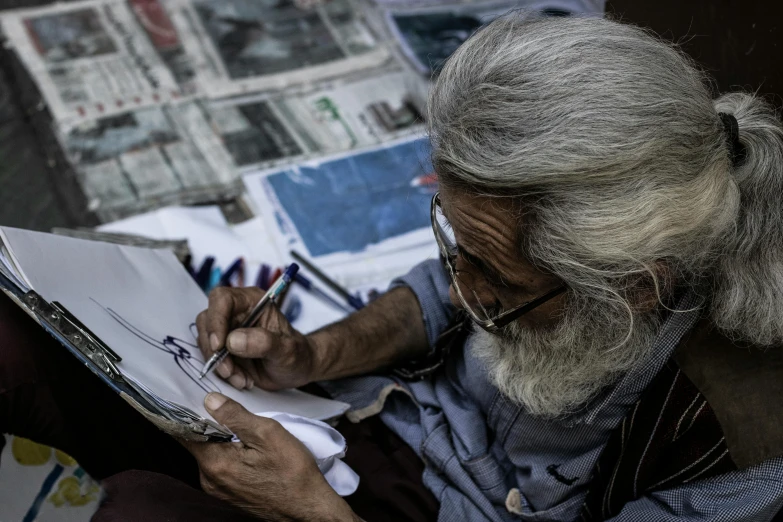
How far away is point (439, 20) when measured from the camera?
8.74 feet

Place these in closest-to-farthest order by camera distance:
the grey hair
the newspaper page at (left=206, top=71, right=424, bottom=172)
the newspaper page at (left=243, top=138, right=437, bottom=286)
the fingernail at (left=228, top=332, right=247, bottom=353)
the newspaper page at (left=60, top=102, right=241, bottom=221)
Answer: the grey hair → the fingernail at (left=228, top=332, right=247, bottom=353) → the newspaper page at (left=243, top=138, right=437, bottom=286) → the newspaper page at (left=60, top=102, right=241, bottom=221) → the newspaper page at (left=206, top=71, right=424, bottom=172)

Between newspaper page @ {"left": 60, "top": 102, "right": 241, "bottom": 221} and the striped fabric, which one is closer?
the striped fabric

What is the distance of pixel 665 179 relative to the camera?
989mm

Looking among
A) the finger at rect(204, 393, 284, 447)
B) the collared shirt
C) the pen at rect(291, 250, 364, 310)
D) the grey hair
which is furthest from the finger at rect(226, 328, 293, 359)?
the pen at rect(291, 250, 364, 310)

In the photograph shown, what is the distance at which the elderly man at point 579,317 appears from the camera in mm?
981

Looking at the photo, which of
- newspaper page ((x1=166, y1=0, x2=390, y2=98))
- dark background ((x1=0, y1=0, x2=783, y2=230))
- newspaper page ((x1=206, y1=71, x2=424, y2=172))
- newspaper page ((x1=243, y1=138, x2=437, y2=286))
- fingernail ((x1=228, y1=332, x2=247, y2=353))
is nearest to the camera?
fingernail ((x1=228, y1=332, x2=247, y2=353))

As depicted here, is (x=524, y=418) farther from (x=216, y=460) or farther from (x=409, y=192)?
(x=409, y=192)

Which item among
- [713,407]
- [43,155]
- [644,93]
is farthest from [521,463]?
[43,155]

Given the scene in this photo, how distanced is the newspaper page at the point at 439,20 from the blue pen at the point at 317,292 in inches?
35.9

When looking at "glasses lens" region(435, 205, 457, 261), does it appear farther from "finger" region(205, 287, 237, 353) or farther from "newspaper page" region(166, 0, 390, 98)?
"newspaper page" region(166, 0, 390, 98)

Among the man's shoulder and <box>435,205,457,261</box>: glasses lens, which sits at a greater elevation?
<box>435,205,457,261</box>: glasses lens

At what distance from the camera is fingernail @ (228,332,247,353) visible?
1.32m

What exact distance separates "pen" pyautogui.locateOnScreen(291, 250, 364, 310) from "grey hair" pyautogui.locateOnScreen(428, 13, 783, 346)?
2.84 feet

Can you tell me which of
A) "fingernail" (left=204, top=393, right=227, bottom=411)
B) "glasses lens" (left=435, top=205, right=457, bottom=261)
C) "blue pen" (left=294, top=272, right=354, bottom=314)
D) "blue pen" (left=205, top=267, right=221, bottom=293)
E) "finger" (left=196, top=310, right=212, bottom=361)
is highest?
"glasses lens" (left=435, top=205, right=457, bottom=261)
